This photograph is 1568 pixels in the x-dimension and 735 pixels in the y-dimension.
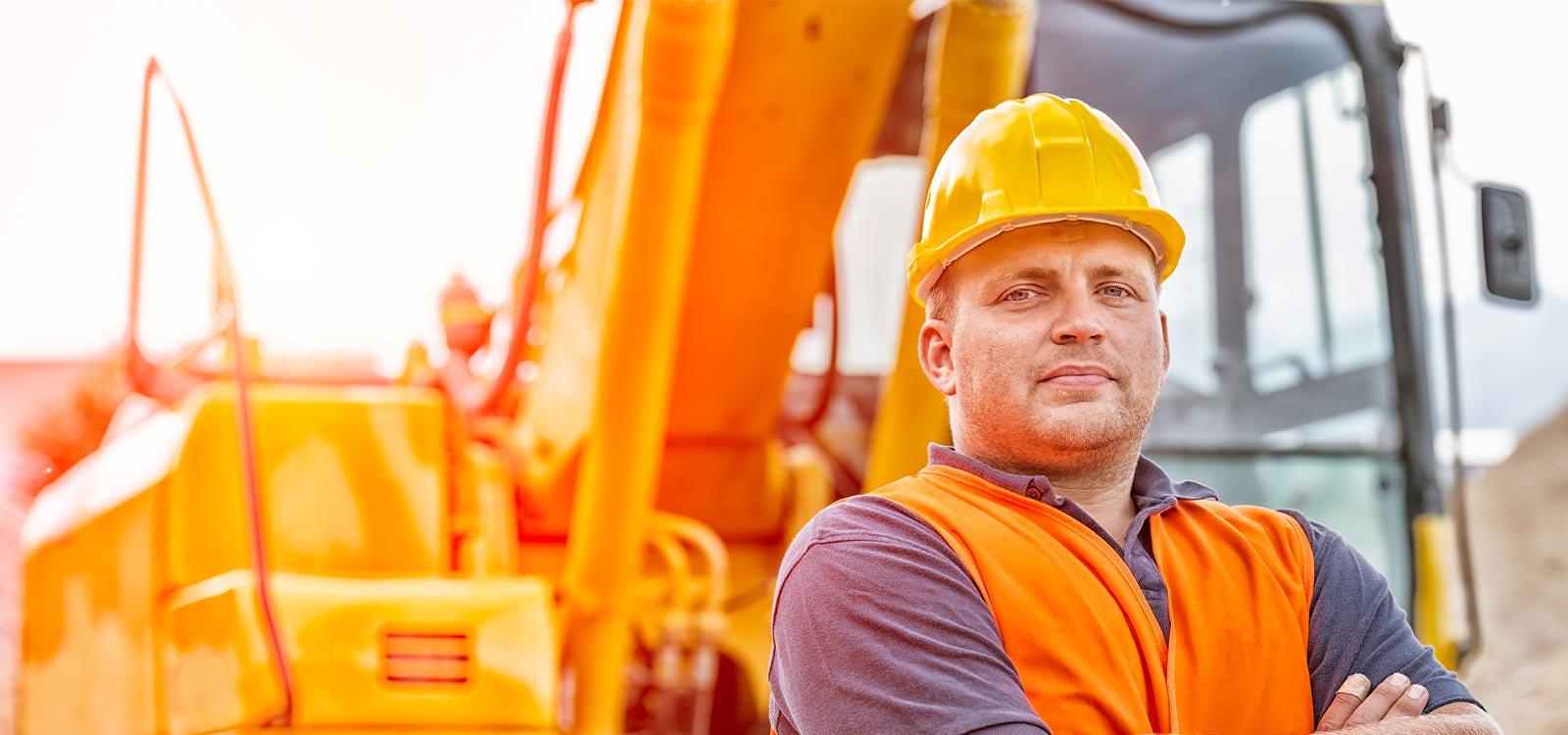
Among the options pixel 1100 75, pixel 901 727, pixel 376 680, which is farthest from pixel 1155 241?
pixel 1100 75

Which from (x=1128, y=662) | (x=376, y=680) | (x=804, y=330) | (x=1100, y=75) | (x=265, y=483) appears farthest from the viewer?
(x=1100, y=75)

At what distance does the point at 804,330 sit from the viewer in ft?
11.4

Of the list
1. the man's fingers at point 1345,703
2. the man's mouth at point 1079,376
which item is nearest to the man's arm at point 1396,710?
the man's fingers at point 1345,703

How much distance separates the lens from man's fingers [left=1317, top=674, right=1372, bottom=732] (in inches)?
55.0

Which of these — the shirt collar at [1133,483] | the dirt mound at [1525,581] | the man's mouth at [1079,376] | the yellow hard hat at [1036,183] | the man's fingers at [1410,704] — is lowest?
the dirt mound at [1525,581]

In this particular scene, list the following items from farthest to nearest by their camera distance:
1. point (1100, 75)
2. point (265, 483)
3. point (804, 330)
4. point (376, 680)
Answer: point (1100, 75) < point (804, 330) < point (265, 483) < point (376, 680)

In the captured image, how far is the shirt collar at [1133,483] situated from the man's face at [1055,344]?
2 centimetres

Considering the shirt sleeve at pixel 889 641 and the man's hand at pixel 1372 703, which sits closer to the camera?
the shirt sleeve at pixel 889 641

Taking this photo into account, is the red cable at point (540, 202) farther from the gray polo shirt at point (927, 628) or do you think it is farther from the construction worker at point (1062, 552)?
the gray polo shirt at point (927, 628)

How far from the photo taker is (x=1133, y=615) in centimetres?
138

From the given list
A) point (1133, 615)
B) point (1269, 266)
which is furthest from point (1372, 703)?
point (1269, 266)

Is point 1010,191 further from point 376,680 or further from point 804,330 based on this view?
point 804,330

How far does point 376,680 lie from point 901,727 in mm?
1756

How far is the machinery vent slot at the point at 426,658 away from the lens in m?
2.81
